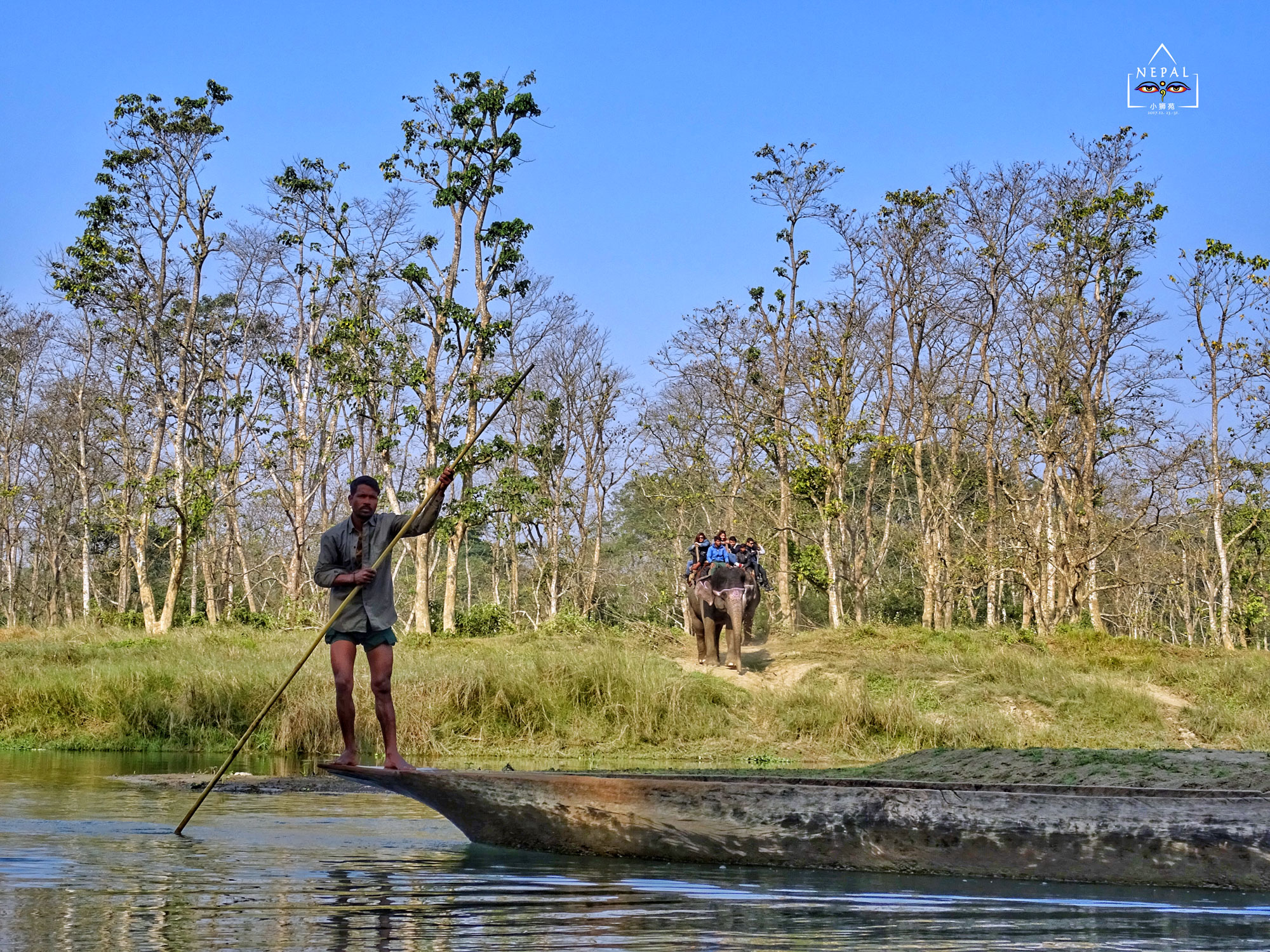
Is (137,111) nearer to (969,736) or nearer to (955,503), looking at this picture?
(955,503)

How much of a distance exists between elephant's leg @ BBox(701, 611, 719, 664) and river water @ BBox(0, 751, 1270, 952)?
11.3 m

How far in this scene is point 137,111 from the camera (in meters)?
30.0

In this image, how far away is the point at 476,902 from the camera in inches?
225

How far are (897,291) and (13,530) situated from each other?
2754 centimetres

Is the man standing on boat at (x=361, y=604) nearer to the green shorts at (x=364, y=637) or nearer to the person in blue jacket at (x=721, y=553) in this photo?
the green shorts at (x=364, y=637)

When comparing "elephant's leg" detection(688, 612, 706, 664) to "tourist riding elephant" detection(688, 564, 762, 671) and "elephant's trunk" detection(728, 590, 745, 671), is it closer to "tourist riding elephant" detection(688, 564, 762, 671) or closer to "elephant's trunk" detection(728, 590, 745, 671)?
"tourist riding elephant" detection(688, 564, 762, 671)

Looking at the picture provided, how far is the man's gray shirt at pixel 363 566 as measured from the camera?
25.5ft

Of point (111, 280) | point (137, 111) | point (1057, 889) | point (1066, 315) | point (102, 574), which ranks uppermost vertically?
point (137, 111)

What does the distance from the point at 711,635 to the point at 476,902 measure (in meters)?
13.6

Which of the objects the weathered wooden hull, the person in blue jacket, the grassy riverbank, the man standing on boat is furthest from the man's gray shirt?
the person in blue jacket

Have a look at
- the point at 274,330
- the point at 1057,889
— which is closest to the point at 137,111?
the point at 274,330

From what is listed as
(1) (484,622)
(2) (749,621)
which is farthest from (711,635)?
(1) (484,622)

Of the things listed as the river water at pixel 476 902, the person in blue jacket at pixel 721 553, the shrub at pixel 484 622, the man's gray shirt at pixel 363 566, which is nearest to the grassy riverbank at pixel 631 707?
the person in blue jacket at pixel 721 553

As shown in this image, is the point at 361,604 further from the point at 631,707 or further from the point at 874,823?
the point at 631,707
